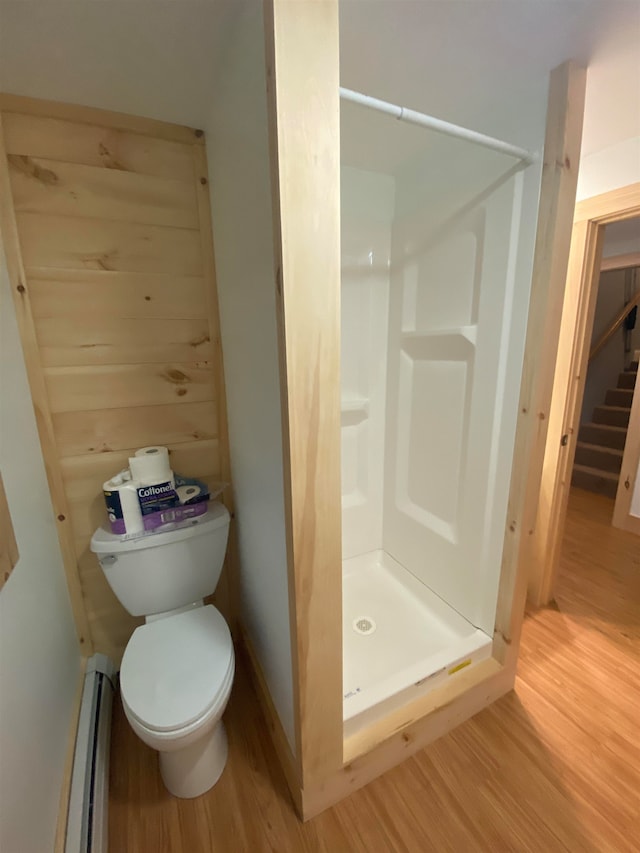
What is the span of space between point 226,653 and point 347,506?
0.94 m

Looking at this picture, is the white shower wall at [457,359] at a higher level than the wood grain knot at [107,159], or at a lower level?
lower

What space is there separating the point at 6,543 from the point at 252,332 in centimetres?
79

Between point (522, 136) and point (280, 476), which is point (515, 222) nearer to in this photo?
point (522, 136)

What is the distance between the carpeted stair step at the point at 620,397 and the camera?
12.5ft

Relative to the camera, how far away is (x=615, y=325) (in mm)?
3980

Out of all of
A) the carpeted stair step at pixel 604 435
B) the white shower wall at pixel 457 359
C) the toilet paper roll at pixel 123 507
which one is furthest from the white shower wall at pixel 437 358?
the carpeted stair step at pixel 604 435

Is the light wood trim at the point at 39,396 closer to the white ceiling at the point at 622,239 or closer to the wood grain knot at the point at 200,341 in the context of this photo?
the wood grain knot at the point at 200,341

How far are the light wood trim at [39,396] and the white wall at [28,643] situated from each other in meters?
0.04

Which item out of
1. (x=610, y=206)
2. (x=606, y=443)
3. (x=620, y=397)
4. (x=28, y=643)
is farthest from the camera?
(x=620, y=397)

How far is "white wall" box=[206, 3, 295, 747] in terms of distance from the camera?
0.83m

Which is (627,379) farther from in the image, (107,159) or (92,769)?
(92,769)

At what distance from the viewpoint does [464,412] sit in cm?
148

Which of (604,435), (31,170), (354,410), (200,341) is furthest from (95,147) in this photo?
(604,435)

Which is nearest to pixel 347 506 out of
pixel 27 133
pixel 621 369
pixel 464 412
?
pixel 464 412
